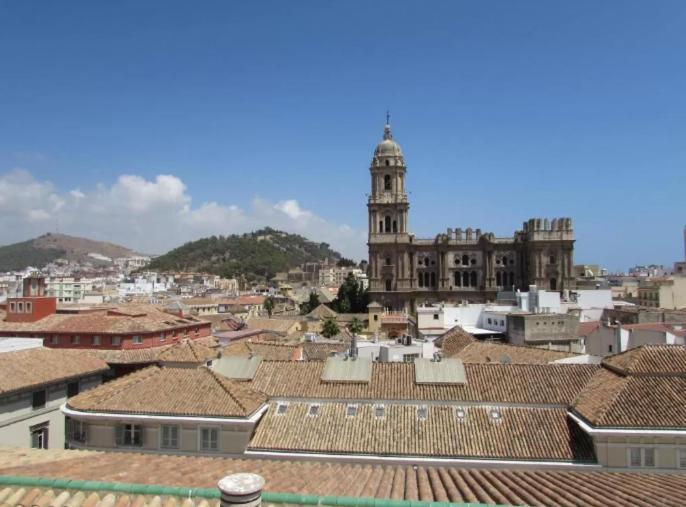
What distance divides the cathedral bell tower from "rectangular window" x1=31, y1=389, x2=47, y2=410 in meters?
53.7

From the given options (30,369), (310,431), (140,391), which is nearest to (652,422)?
(310,431)

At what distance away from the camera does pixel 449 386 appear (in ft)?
59.1

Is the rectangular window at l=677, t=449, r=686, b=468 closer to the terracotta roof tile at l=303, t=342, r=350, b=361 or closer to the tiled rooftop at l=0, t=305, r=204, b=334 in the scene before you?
the terracotta roof tile at l=303, t=342, r=350, b=361

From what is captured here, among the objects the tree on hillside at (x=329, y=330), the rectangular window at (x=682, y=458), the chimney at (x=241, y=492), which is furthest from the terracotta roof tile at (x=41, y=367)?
the tree on hillside at (x=329, y=330)

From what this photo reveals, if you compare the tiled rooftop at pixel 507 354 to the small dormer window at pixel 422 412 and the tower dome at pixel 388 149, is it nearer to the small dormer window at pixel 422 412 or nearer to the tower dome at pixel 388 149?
the small dormer window at pixel 422 412

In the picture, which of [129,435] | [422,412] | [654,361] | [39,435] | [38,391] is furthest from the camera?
[38,391]

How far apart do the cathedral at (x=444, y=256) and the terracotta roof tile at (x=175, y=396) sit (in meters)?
55.4

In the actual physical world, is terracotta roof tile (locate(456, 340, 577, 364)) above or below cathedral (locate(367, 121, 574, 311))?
below

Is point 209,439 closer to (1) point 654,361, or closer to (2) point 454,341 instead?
(1) point 654,361

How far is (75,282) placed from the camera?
10994cm

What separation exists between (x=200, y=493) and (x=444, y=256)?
2748 inches

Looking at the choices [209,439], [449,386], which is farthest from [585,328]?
[209,439]

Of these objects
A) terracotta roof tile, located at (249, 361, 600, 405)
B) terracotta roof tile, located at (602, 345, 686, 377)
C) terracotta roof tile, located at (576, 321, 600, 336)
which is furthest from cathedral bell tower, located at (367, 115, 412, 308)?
terracotta roof tile, located at (602, 345, 686, 377)

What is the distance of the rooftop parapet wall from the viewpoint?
72312 mm
